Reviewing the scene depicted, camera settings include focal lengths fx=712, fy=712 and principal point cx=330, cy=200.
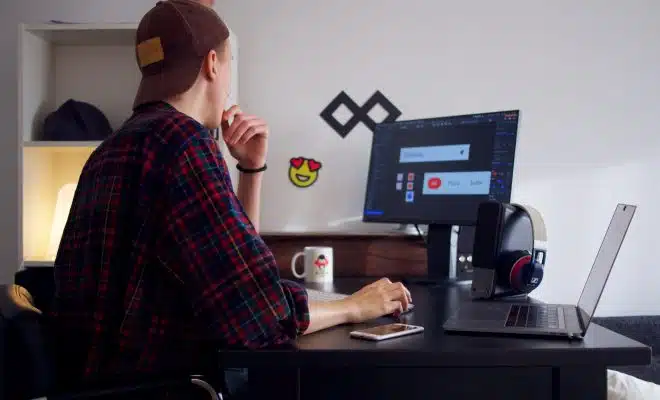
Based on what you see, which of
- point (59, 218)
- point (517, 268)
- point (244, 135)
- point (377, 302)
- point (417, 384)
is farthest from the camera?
point (59, 218)

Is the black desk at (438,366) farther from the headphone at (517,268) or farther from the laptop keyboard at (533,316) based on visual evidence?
the headphone at (517,268)

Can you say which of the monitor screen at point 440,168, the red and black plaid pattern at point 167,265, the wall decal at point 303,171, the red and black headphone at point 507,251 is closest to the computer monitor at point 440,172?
the monitor screen at point 440,168

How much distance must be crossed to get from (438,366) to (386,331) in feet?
0.54

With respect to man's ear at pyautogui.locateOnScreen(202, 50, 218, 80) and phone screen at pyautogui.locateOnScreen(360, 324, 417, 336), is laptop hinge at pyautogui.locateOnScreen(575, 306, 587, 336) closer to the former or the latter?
phone screen at pyautogui.locateOnScreen(360, 324, 417, 336)

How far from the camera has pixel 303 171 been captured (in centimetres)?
295

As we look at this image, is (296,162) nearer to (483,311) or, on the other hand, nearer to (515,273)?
(515,273)

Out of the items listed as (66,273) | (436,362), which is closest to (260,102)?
(66,273)

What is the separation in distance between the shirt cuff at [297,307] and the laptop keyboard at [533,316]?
1.32ft

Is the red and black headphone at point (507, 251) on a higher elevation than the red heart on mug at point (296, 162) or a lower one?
lower

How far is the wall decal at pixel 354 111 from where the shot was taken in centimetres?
295

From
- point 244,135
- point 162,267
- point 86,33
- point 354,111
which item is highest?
point 86,33

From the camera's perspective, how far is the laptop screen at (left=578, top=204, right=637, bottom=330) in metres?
1.32

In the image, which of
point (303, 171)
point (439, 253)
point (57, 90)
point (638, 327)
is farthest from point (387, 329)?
point (57, 90)

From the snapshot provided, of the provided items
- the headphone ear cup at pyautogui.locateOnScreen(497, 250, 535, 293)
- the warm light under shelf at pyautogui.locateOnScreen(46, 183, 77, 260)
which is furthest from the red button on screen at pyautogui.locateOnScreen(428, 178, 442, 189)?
the warm light under shelf at pyautogui.locateOnScreen(46, 183, 77, 260)
